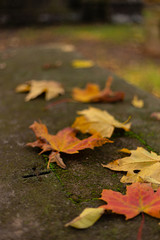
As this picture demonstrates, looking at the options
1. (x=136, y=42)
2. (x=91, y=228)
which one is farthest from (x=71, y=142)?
(x=136, y=42)

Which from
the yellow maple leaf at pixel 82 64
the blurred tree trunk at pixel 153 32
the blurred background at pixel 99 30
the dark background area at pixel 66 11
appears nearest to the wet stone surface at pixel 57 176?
the yellow maple leaf at pixel 82 64

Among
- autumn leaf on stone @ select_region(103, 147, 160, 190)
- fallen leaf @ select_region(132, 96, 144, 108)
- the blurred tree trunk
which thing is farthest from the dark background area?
autumn leaf on stone @ select_region(103, 147, 160, 190)

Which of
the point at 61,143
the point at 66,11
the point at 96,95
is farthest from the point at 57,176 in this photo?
the point at 66,11

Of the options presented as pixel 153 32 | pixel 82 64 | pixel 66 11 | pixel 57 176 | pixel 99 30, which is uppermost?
pixel 57 176

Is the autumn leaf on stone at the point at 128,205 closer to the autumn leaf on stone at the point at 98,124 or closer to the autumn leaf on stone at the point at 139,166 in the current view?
the autumn leaf on stone at the point at 139,166

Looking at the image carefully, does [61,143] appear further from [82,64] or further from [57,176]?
[82,64]
